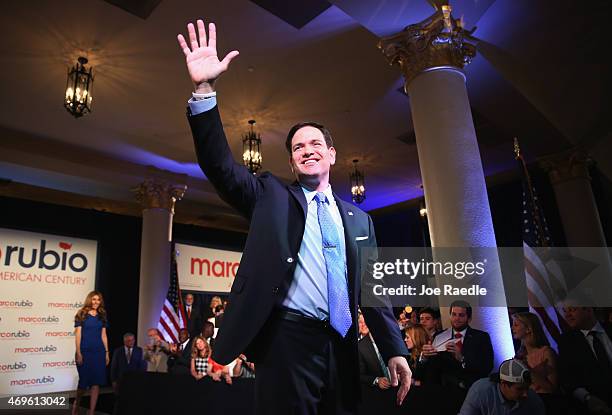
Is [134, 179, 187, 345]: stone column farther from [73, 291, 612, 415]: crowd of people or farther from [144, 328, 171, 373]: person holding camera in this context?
[73, 291, 612, 415]: crowd of people

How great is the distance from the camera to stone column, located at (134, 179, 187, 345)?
339 inches

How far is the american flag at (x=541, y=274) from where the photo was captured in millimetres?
3422

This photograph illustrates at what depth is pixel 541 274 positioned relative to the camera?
393 centimetres

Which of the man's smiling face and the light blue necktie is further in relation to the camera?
the man's smiling face

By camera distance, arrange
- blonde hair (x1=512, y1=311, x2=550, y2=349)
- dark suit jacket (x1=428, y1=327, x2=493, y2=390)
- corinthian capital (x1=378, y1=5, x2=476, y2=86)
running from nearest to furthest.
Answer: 1. blonde hair (x1=512, y1=311, x2=550, y2=349)
2. dark suit jacket (x1=428, y1=327, x2=493, y2=390)
3. corinthian capital (x1=378, y1=5, x2=476, y2=86)

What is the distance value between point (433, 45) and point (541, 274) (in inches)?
94.7

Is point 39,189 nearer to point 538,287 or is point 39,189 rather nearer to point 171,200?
point 171,200

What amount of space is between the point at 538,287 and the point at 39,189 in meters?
10.1

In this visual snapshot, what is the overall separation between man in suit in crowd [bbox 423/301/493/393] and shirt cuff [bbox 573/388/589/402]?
2.24ft

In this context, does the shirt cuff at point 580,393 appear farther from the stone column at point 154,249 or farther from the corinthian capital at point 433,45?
the stone column at point 154,249

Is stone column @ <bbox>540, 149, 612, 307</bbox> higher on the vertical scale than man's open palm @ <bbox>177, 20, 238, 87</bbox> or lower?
higher

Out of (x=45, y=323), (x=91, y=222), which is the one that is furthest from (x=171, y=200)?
(x=45, y=323)

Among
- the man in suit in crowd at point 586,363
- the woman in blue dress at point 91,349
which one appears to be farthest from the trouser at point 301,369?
the woman in blue dress at point 91,349

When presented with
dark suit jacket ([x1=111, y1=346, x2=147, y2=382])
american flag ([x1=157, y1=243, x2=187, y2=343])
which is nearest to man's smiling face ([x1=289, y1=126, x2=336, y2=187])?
dark suit jacket ([x1=111, y1=346, x2=147, y2=382])
